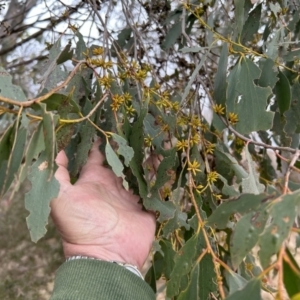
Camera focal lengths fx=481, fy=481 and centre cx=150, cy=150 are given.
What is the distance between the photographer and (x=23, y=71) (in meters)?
2.54

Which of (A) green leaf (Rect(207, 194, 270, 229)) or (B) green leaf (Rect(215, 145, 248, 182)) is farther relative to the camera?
(B) green leaf (Rect(215, 145, 248, 182))

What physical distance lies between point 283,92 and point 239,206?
580mm

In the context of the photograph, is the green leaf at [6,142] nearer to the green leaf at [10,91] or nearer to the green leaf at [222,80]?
the green leaf at [10,91]

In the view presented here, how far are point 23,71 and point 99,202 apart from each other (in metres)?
1.71

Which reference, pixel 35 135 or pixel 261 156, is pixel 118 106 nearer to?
pixel 35 135

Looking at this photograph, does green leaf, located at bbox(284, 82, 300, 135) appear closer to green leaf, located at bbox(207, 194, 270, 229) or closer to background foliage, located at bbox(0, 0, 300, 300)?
background foliage, located at bbox(0, 0, 300, 300)

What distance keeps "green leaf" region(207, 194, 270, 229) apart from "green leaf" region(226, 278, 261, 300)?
0.29 ft

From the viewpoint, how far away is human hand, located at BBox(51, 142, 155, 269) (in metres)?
0.97

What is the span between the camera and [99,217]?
0.99 meters

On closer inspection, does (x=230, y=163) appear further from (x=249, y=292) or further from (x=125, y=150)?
(x=249, y=292)

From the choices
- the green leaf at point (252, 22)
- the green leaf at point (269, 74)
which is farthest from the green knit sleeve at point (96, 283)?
the green leaf at point (252, 22)

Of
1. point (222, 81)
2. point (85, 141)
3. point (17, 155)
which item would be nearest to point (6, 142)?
point (17, 155)

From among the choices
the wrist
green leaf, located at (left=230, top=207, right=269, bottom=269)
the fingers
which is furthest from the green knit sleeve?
green leaf, located at (left=230, top=207, right=269, bottom=269)

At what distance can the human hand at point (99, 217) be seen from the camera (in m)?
0.97
